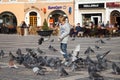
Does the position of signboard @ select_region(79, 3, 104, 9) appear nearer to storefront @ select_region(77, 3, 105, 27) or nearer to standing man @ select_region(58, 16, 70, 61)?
storefront @ select_region(77, 3, 105, 27)

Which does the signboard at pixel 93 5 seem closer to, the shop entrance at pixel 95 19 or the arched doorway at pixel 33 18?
the shop entrance at pixel 95 19

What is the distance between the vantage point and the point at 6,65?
15.2 metres

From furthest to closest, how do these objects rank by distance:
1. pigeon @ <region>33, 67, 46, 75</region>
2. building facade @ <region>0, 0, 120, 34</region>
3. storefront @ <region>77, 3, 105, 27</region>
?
storefront @ <region>77, 3, 105, 27</region>, building facade @ <region>0, 0, 120, 34</region>, pigeon @ <region>33, 67, 46, 75</region>

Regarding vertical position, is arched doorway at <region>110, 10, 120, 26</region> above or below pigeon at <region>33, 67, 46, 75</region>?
above

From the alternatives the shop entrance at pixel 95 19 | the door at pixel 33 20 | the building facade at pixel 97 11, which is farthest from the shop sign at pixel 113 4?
the door at pixel 33 20

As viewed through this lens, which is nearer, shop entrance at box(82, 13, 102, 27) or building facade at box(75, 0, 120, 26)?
building facade at box(75, 0, 120, 26)

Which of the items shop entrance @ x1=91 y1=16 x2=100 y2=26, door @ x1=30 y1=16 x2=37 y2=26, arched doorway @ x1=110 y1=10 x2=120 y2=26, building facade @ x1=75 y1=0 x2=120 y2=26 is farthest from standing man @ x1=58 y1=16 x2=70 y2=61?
door @ x1=30 y1=16 x2=37 y2=26

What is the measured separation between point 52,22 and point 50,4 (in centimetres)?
344

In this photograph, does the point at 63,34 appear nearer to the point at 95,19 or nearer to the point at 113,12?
the point at 113,12

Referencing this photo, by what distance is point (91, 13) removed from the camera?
190 ft

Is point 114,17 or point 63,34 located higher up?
point 114,17

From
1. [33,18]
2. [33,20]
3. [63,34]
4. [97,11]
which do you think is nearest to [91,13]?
[97,11]

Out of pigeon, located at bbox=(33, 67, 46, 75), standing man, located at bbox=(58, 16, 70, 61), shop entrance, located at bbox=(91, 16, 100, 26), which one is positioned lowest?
pigeon, located at bbox=(33, 67, 46, 75)

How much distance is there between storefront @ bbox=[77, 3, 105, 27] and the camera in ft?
187
